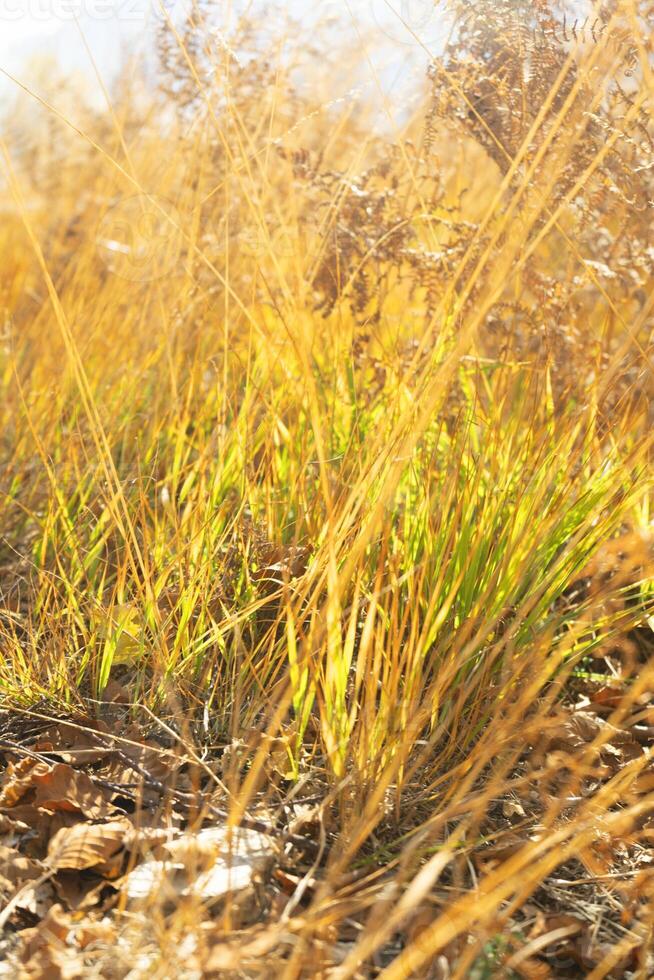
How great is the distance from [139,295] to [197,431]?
0.86 m

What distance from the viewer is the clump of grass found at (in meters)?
1.26

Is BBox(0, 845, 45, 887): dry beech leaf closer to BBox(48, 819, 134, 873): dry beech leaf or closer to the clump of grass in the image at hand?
BBox(48, 819, 134, 873): dry beech leaf

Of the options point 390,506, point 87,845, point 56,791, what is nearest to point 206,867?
point 87,845

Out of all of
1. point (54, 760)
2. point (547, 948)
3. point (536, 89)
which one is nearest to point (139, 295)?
point (536, 89)

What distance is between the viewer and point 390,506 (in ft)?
5.82

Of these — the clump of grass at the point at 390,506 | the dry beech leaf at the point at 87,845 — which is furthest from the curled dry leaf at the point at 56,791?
the clump of grass at the point at 390,506

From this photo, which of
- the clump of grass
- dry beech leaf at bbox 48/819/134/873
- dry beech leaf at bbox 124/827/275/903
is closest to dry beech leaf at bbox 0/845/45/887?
dry beech leaf at bbox 48/819/134/873

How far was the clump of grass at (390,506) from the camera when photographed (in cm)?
126

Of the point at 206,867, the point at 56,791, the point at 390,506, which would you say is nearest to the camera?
the point at 206,867

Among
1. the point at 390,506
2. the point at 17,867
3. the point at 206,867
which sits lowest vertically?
the point at 17,867

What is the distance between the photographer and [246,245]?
214 cm

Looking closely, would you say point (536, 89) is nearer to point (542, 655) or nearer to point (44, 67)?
point (542, 655)

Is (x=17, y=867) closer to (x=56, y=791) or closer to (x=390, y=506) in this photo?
(x=56, y=791)

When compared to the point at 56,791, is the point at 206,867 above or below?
above
